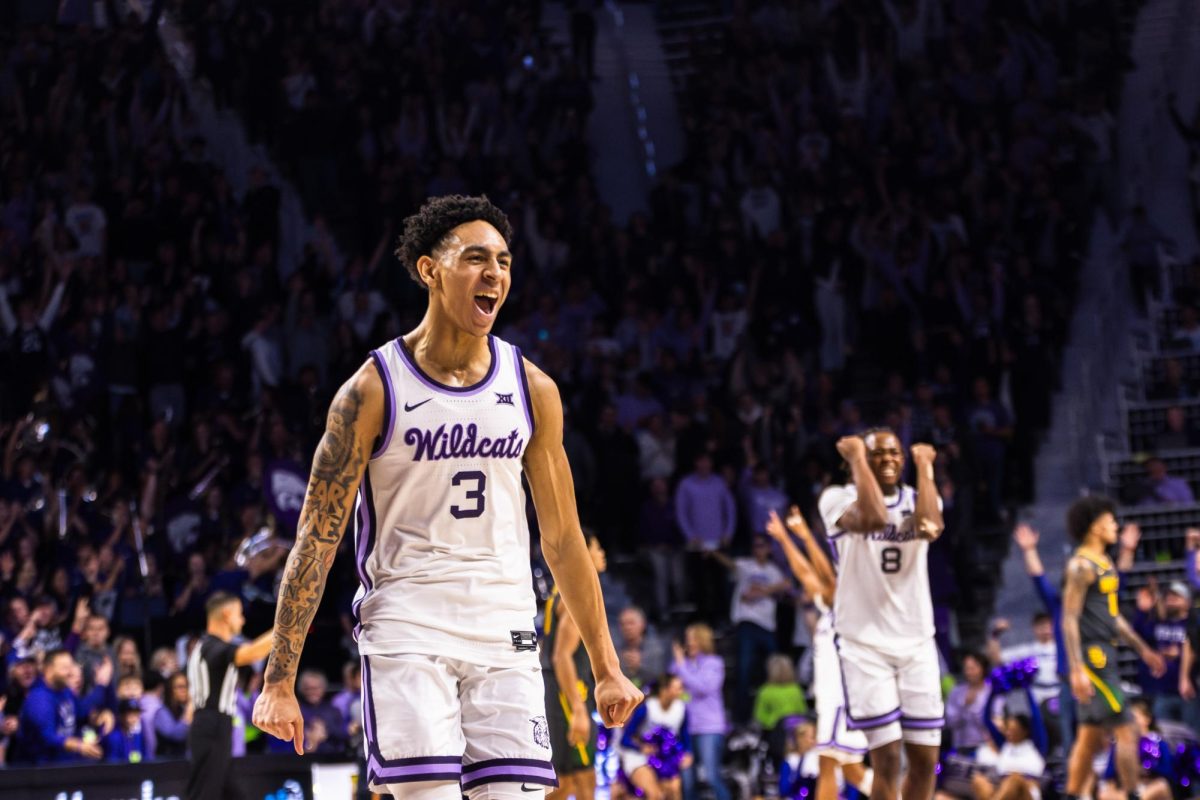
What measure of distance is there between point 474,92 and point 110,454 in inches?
271

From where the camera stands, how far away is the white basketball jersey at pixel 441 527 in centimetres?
479

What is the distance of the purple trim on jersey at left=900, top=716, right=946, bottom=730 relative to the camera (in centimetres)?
862

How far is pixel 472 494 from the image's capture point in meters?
4.88

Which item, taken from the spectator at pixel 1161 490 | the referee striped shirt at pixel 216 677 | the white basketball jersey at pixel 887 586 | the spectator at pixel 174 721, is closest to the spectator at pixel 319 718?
the spectator at pixel 174 721

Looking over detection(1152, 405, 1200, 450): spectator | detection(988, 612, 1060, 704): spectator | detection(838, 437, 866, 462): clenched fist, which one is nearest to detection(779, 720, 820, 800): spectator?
detection(988, 612, 1060, 704): spectator

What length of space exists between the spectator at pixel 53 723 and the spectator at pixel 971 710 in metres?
6.45

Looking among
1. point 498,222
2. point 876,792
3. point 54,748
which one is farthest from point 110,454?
point 498,222

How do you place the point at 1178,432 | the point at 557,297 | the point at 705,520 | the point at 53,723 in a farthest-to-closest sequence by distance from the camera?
the point at 557,297 → the point at 1178,432 → the point at 705,520 → the point at 53,723

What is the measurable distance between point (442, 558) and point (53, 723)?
8.18 meters

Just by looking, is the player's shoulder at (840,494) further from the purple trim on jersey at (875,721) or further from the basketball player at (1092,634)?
the basketball player at (1092,634)

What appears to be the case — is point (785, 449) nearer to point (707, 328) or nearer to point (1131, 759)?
point (707, 328)

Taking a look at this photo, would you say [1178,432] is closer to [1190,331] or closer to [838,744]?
[1190,331]

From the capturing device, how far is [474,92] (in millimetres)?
20297

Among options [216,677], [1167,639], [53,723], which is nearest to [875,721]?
[216,677]
